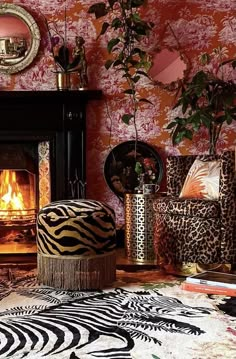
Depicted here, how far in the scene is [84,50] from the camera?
4.81 m

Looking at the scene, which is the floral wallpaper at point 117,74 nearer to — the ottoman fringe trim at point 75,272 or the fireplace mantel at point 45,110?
the fireplace mantel at point 45,110

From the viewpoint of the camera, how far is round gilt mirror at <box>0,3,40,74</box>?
4.77 m

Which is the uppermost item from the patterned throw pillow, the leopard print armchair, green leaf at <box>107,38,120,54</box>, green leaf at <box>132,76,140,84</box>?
green leaf at <box>107,38,120,54</box>

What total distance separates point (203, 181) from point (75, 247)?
1.12m

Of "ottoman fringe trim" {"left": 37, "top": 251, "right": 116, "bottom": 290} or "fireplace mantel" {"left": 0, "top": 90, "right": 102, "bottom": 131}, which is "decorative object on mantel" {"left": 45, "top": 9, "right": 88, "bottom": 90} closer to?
"fireplace mantel" {"left": 0, "top": 90, "right": 102, "bottom": 131}

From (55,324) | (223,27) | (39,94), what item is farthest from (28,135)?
(55,324)

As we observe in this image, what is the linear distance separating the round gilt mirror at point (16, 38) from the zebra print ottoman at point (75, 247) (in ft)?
5.90

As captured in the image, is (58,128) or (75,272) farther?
(58,128)

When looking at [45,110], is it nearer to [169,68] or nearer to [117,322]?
[169,68]

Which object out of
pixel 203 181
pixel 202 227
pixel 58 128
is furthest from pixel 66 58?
pixel 202 227

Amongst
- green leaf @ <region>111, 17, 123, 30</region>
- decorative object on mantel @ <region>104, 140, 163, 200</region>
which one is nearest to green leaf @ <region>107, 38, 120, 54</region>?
green leaf @ <region>111, 17, 123, 30</region>

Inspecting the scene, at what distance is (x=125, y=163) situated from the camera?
491cm

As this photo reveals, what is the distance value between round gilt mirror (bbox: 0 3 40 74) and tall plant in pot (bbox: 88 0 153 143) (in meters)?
0.55

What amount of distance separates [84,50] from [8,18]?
66cm
